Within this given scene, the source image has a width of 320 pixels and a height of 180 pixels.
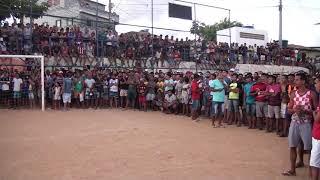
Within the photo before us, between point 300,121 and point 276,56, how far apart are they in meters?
21.1

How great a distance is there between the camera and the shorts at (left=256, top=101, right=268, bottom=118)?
41.2 ft

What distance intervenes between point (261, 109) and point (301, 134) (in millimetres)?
5700

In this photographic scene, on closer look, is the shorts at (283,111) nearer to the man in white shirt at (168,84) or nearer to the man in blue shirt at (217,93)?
the man in blue shirt at (217,93)

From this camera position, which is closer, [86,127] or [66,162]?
[66,162]

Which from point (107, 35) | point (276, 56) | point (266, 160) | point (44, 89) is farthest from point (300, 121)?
point (276, 56)

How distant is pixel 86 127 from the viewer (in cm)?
1274

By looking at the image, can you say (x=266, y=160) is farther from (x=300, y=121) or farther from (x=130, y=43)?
(x=130, y=43)

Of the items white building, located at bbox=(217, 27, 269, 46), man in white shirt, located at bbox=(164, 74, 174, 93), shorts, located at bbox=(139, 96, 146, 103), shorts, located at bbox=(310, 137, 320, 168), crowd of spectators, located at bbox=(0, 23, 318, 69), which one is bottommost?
shorts, located at bbox=(310, 137, 320, 168)

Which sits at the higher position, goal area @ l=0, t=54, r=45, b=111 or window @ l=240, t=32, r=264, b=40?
window @ l=240, t=32, r=264, b=40

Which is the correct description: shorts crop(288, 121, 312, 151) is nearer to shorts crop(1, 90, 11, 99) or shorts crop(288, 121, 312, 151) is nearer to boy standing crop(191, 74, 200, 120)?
boy standing crop(191, 74, 200, 120)

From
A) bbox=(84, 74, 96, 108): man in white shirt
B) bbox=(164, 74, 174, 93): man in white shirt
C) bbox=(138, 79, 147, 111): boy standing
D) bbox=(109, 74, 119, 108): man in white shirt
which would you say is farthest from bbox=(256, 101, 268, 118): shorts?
bbox=(84, 74, 96, 108): man in white shirt

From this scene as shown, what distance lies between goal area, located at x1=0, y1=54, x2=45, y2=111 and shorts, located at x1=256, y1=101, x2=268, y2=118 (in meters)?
8.16

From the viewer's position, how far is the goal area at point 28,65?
16859 millimetres

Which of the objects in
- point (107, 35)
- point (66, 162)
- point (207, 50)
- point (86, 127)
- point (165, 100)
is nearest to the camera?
point (66, 162)
